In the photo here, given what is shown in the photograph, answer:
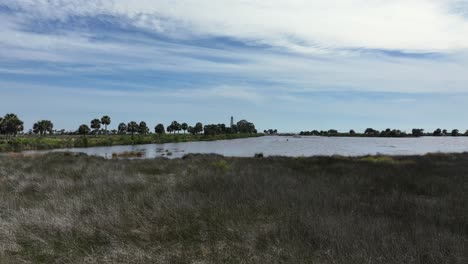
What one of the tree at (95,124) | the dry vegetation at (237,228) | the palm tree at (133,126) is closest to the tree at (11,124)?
the tree at (95,124)

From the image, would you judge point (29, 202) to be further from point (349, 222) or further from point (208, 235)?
point (349, 222)

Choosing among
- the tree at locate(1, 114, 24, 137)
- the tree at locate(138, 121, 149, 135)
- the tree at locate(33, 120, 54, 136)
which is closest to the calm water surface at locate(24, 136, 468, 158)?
the tree at locate(1, 114, 24, 137)

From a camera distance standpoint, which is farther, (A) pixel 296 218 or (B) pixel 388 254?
(A) pixel 296 218

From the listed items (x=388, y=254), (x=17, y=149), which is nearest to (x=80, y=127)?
(x=17, y=149)

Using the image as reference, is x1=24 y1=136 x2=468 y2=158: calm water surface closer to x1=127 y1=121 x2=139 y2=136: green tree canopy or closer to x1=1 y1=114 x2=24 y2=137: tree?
x1=1 y1=114 x2=24 y2=137: tree

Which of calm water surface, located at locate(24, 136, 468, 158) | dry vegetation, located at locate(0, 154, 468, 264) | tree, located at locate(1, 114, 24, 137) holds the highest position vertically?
tree, located at locate(1, 114, 24, 137)

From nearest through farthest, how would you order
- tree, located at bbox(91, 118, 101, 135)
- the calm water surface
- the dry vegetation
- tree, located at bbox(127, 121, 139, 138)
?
1. the dry vegetation
2. the calm water surface
3. tree, located at bbox(91, 118, 101, 135)
4. tree, located at bbox(127, 121, 139, 138)

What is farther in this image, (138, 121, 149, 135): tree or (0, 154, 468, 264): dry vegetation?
(138, 121, 149, 135): tree

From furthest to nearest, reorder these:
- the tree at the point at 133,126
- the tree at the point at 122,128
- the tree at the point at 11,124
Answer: the tree at the point at 122,128
the tree at the point at 133,126
the tree at the point at 11,124

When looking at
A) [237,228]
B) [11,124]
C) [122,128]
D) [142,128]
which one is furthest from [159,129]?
[237,228]

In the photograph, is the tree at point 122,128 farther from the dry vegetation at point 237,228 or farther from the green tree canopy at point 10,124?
the dry vegetation at point 237,228

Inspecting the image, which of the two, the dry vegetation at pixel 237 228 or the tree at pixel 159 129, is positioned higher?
the tree at pixel 159 129

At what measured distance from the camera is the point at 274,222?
21.9 feet

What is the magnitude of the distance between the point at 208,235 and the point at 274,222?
4.17ft
